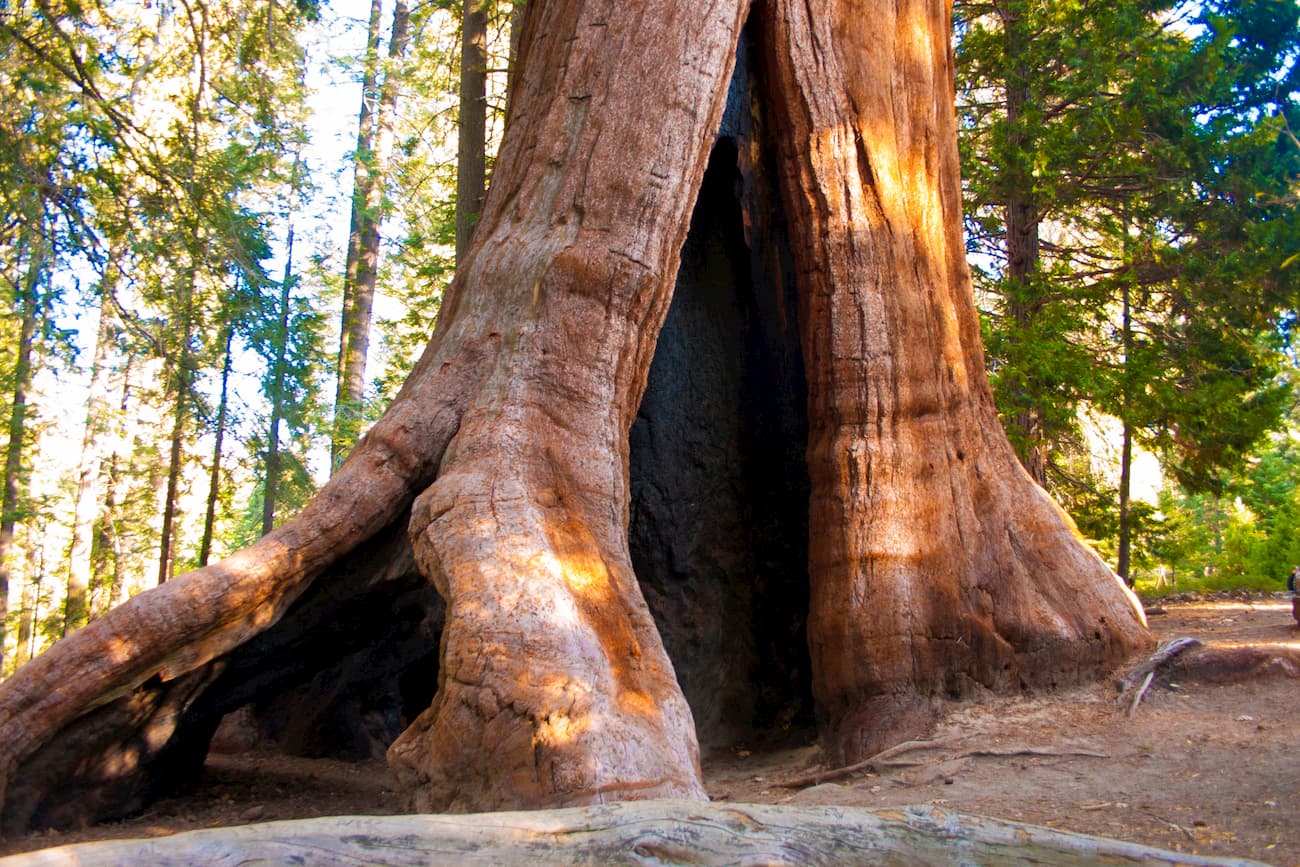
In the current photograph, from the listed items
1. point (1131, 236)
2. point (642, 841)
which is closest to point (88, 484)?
point (1131, 236)

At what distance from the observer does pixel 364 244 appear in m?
17.6

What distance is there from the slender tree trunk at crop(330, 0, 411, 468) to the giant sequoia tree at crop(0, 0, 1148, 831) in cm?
1014


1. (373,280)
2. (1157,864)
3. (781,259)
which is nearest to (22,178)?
(781,259)

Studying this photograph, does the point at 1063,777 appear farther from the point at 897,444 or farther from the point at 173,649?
the point at 173,649

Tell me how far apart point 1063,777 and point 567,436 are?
2603mm

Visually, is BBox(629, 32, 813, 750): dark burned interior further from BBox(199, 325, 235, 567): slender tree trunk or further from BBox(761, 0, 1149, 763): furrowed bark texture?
BBox(199, 325, 235, 567): slender tree trunk

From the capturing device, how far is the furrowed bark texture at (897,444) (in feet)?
17.7

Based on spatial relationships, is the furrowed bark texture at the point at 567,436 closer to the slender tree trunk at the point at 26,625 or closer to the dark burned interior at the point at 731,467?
the dark burned interior at the point at 731,467

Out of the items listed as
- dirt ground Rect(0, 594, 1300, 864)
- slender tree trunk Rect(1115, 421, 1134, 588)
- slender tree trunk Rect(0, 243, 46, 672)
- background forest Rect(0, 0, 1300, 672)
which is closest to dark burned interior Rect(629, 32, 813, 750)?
dirt ground Rect(0, 594, 1300, 864)

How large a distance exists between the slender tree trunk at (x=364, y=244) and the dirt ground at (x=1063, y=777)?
10130 mm

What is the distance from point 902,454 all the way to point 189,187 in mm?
7042

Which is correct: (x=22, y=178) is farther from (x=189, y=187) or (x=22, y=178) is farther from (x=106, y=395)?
(x=106, y=395)

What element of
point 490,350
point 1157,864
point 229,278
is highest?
point 229,278

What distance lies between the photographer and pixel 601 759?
3.13 m
